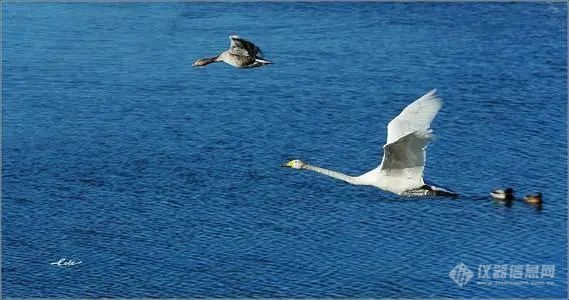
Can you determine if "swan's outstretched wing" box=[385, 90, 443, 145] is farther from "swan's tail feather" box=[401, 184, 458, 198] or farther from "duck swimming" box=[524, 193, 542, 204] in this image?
"duck swimming" box=[524, 193, 542, 204]

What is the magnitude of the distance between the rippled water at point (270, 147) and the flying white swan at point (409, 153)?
7.04 meters

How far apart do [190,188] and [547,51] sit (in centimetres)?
1199

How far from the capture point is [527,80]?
36656 millimetres

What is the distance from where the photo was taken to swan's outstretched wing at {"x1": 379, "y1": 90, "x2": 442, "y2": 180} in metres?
18.1

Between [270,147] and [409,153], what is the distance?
43.9 ft

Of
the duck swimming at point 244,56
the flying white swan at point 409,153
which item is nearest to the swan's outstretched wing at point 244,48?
the duck swimming at point 244,56

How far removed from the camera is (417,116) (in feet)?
59.9

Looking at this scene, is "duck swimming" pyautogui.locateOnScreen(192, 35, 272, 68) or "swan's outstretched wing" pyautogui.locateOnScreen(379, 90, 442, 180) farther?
"duck swimming" pyautogui.locateOnScreen(192, 35, 272, 68)

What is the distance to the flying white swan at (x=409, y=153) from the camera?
18.2m

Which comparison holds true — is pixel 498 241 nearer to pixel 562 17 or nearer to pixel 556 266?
pixel 556 266

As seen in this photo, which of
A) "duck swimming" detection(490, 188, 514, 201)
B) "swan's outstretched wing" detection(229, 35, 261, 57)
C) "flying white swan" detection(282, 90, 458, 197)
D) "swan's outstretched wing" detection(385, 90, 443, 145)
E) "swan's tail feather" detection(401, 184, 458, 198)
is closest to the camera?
"swan's outstretched wing" detection(385, 90, 443, 145)
